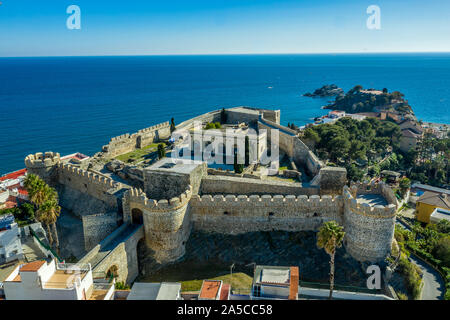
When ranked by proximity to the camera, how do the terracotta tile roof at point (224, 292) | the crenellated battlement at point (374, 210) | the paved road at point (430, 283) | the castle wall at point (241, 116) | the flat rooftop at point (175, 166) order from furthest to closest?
the castle wall at point (241, 116)
the flat rooftop at point (175, 166)
the paved road at point (430, 283)
the crenellated battlement at point (374, 210)
the terracotta tile roof at point (224, 292)

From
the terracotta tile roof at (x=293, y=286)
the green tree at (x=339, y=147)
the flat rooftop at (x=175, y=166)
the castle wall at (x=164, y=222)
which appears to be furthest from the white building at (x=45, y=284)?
the green tree at (x=339, y=147)

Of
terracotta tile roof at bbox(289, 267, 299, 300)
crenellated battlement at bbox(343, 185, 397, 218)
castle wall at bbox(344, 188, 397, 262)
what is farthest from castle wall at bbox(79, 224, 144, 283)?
crenellated battlement at bbox(343, 185, 397, 218)

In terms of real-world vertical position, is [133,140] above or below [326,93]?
below

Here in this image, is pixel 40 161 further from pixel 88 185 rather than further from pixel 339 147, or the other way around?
pixel 339 147

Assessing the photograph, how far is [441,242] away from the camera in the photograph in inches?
1176

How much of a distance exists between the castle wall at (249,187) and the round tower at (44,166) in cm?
1698

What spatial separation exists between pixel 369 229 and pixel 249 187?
9583 millimetres

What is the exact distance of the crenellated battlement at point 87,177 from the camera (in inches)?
1201

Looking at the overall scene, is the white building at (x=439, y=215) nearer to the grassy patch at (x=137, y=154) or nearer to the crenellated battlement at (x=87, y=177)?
the crenellated battlement at (x=87, y=177)

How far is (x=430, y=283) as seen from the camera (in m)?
25.7

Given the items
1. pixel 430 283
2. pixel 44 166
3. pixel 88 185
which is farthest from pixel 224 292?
pixel 44 166

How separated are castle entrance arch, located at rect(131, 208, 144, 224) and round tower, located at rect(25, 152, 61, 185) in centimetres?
1412

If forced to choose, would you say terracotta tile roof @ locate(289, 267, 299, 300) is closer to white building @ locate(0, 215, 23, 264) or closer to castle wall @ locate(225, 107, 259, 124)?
white building @ locate(0, 215, 23, 264)
